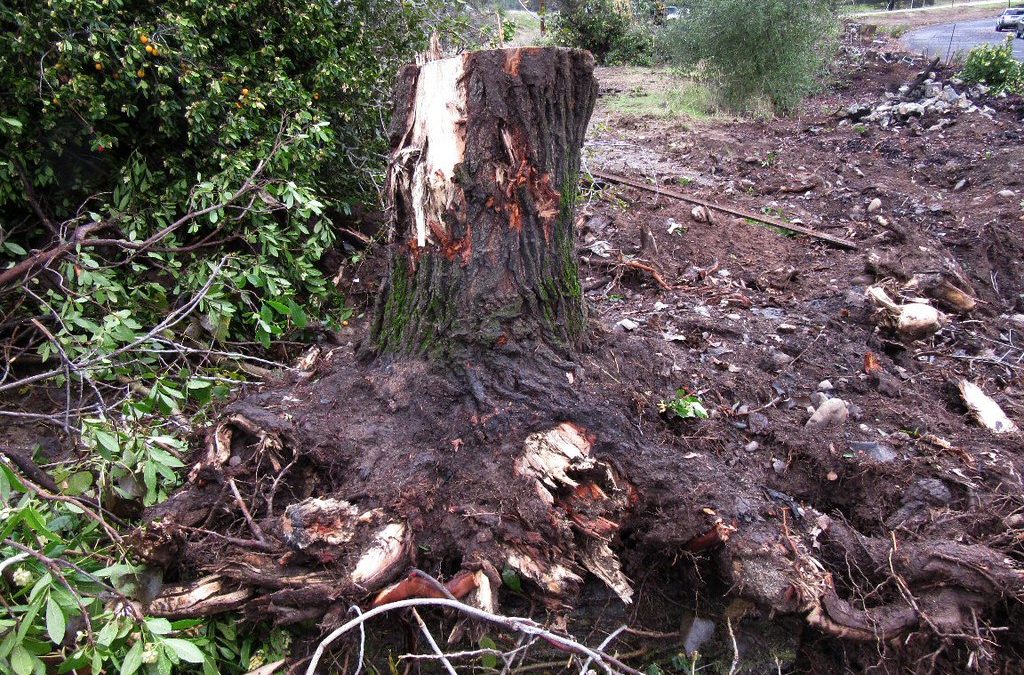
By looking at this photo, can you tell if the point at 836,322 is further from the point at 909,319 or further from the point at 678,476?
the point at 678,476

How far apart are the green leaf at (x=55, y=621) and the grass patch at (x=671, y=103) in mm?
10360

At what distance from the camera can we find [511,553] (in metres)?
1.85

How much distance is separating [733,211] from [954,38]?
62.7ft

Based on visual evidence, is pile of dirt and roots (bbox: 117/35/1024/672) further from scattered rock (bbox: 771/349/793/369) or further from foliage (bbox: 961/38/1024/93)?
foliage (bbox: 961/38/1024/93)

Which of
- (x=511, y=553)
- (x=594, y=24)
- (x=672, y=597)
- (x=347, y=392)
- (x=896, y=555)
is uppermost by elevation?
(x=594, y=24)

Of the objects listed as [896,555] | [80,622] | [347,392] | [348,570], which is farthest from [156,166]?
[896,555]

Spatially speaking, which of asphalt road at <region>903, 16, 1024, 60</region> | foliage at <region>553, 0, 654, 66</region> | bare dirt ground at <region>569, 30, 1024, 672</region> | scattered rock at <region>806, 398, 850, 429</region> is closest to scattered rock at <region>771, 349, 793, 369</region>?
bare dirt ground at <region>569, 30, 1024, 672</region>

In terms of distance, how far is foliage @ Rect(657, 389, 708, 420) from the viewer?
7.84 ft

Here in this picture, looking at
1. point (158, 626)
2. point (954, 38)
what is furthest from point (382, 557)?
point (954, 38)

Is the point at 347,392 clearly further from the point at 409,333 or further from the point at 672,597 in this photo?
the point at 672,597

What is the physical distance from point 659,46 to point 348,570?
544 inches

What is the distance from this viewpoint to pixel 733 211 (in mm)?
5707

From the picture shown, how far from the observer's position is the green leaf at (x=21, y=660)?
149cm

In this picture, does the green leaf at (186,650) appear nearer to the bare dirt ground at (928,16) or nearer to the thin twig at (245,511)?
the thin twig at (245,511)
